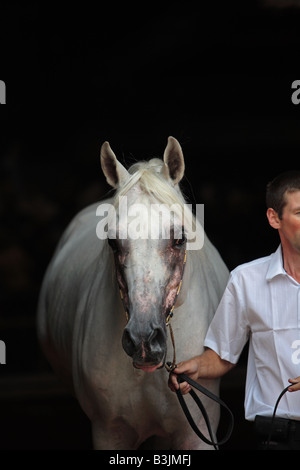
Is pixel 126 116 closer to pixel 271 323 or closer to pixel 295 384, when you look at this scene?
pixel 271 323

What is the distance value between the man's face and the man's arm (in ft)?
1.84

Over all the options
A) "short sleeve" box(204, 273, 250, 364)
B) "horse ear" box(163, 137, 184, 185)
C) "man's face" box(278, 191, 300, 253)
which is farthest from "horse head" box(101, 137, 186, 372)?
"man's face" box(278, 191, 300, 253)

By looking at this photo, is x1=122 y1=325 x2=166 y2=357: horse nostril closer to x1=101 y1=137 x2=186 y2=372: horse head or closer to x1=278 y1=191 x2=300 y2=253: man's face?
x1=101 y1=137 x2=186 y2=372: horse head

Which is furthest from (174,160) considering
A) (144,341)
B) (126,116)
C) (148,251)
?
(126,116)

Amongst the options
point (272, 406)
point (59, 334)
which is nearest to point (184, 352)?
point (272, 406)

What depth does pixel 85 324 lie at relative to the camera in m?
3.56

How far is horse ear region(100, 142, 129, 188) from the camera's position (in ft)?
10.2

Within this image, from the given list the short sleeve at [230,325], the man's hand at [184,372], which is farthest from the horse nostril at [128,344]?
the short sleeve at [230,325]

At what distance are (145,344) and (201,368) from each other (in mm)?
578

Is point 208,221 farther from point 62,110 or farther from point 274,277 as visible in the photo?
point 274,277

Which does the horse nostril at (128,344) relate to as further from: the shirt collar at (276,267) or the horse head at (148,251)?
the shirt collar at (276,267)

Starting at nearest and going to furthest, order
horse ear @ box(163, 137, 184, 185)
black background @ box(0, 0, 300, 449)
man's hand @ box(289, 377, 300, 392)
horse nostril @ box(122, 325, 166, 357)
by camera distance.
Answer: horse nostril @ box(122, 325, 166, 357), man's hand @ box(289, 377, 300, 392), horse ear @ box(163, 137, 184, 185), black background @ box(0, 0, 300, 449)

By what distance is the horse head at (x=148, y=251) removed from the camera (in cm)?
273

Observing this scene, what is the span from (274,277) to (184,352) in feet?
1.63
